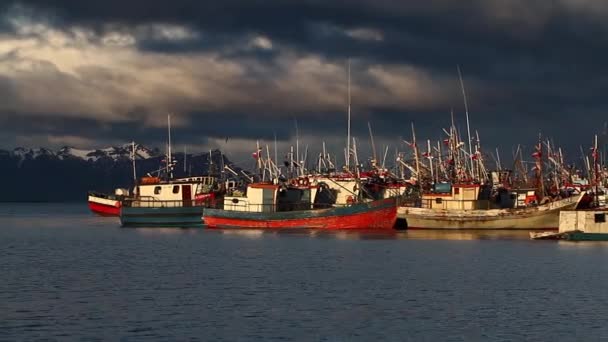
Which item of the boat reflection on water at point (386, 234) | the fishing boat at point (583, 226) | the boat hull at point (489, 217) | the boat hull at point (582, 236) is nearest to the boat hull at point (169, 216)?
the boat reflection on water at point (386, 234)

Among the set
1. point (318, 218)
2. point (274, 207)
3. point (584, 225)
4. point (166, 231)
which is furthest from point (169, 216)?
point (584, 225)

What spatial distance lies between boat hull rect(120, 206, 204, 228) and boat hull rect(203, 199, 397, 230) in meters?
5.17

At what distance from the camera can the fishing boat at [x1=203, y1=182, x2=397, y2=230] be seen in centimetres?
10531

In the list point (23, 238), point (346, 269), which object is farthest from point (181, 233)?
point (346, 269)

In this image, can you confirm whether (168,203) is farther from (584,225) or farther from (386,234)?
(584,225)

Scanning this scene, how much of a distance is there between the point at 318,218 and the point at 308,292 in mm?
54093

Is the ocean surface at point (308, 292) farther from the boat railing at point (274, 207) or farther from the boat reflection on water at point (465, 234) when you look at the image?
the boat railing at point (274, 207)

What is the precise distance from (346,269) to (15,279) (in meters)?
20.6

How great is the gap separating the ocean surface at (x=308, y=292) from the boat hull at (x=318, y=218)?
15397 mm

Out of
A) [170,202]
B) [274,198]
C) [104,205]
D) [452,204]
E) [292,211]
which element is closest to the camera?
[292,211]

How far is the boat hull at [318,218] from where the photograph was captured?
345ft

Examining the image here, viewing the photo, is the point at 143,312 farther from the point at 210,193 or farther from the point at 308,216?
the point at 210,193

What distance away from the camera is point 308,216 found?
107000 millimetres

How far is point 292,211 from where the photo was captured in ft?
357
